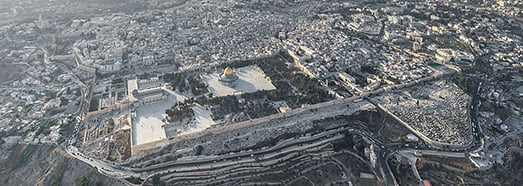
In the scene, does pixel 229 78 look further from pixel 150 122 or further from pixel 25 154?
pixel 25 154

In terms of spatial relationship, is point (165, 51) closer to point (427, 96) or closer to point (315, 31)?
point (315, 31)

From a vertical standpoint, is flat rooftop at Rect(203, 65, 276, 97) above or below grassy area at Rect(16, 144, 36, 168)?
below

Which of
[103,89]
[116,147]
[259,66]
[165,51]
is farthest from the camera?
[165,51]

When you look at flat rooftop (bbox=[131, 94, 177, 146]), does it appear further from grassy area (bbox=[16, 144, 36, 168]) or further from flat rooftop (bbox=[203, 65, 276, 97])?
grassy area (bbox=[16, 144, 36, 168])

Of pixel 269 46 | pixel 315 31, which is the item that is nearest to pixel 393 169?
pixel 269 46

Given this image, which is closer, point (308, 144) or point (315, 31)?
point (308, 144)

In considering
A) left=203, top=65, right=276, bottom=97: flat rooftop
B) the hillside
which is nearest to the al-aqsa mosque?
left=203, top=65, right=276, bottom=97: flat rooftop

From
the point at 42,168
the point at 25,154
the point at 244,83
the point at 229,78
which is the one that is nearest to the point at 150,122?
the point at 42,168
